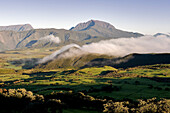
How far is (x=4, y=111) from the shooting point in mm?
92062

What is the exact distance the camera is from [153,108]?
8938 centimetres

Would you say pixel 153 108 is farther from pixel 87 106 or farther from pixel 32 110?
pixel 32 110

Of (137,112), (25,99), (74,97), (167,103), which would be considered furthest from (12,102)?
(167,103)

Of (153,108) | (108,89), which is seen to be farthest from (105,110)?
(108,89)

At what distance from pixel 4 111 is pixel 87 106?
1860 inches

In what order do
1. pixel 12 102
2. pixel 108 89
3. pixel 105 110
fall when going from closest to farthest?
pixel 105 110
pixel 12 102
pixel 108 89

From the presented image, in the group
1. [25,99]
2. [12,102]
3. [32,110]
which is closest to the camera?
[32,110]

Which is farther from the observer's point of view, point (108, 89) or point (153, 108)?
point (108, 89)

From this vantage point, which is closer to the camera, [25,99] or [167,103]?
[167,103]

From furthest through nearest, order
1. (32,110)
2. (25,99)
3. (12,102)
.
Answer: (25,99) → (12,102) → (32,110)

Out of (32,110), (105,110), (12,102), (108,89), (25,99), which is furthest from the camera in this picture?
(108,89)

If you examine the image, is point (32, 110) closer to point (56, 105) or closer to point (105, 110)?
point (56, 105)

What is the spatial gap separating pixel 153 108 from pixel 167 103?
1279cm

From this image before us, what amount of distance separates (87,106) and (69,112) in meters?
21.2
